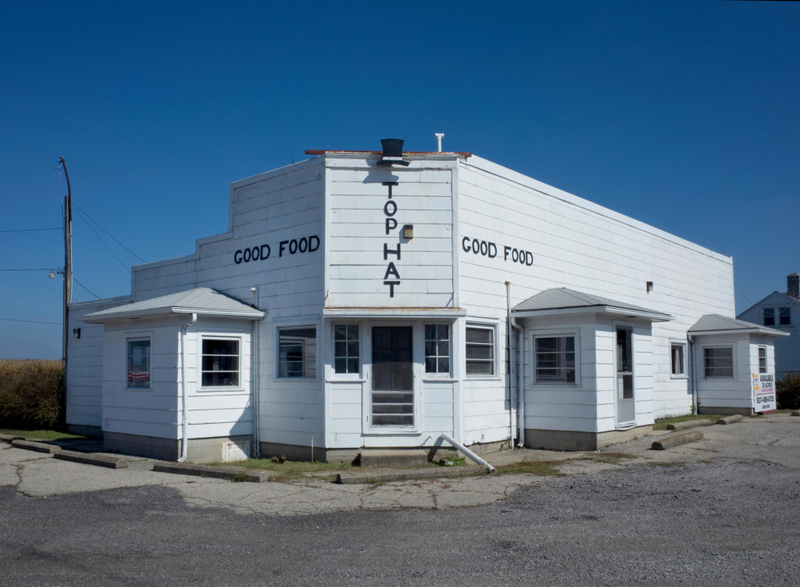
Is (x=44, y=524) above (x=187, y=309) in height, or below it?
below

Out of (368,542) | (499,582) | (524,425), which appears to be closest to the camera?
(499,582)

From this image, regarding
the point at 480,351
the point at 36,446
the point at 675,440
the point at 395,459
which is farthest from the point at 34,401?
the point at 675,440

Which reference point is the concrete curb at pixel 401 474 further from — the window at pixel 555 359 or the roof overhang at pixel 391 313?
the window at pixel 555 359

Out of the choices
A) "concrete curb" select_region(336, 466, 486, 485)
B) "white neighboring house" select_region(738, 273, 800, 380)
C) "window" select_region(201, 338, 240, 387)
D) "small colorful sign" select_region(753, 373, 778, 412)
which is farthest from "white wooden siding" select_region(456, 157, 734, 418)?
"white neighboring house" select_region(738, 273, 800, 380)

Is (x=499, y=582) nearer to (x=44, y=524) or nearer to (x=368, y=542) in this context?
(x=368, y=542)

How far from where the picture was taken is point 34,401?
752 inches

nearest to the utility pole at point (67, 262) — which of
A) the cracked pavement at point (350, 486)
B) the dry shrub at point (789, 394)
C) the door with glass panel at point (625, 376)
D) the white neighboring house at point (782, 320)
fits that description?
the cracked pavement at point (350, 486)

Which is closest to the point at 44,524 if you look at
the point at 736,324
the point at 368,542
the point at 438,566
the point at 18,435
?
the point at 368,542

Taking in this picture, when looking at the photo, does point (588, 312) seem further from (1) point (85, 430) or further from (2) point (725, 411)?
(1) point (85, 430)

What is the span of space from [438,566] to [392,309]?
629cm

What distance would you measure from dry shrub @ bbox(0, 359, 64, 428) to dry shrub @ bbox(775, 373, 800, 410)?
2486 cm

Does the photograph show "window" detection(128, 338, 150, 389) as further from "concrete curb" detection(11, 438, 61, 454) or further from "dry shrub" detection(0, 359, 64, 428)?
"dry shrub" detection(0, 359, 64, 428)

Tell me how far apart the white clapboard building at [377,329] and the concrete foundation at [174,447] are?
0.04m

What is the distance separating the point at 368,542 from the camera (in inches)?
277
